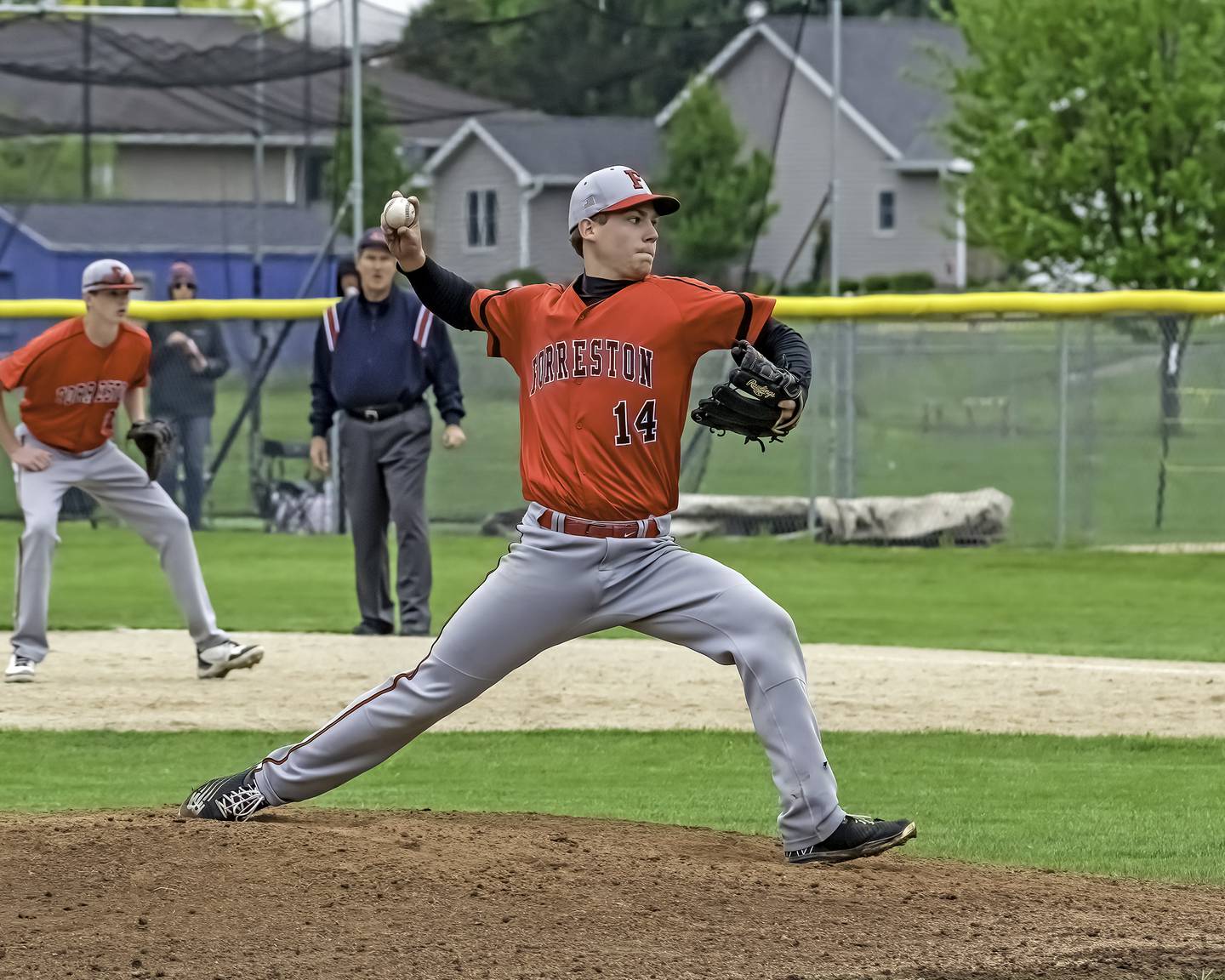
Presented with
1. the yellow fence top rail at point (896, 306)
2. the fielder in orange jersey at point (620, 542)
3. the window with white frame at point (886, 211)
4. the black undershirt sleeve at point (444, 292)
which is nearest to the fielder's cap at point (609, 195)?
the fielder in orange jersey at point (620, 542)

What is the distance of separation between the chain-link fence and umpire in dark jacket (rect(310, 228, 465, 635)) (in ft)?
18.7

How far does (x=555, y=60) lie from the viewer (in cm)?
1814

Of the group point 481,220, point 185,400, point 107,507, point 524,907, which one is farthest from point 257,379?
point 524,907

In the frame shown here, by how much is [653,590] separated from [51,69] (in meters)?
14.5

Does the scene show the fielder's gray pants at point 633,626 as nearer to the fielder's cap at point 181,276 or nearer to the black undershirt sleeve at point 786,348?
the black undershirt sleeve at point 786,348

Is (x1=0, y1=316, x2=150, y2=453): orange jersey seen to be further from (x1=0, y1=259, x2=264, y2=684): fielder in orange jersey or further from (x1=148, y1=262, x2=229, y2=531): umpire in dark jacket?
(x1=148, y1=262, x2=229, y2=531): umpire in dark jacket

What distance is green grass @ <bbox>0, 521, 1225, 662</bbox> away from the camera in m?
11.7

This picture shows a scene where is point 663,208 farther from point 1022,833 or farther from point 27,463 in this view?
point 27,463

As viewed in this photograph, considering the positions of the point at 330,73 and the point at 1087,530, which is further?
the point at 330,73

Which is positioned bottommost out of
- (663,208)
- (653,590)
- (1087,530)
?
(1087,530)

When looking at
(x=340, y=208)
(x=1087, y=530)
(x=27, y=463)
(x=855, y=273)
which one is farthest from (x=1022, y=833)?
(x=855, y=273)

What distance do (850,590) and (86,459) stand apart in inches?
234

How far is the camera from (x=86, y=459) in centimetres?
948

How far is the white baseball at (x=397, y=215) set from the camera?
17.6 ft
